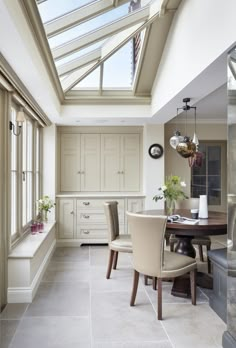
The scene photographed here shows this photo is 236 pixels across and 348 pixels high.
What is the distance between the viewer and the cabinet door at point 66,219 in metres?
5.70

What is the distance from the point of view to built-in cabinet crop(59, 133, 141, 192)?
6008 mm

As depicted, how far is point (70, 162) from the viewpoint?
6.00 metres

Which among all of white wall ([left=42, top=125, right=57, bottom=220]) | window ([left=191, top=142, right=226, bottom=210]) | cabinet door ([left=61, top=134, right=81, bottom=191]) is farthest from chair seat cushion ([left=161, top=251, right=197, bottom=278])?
window ([left=191, top=142, right=226, bottom=210])

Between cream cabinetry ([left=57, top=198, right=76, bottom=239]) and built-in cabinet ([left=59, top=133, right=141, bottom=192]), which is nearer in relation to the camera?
cream cabinetry ([left=57, top=198, right=76, bottom=239])

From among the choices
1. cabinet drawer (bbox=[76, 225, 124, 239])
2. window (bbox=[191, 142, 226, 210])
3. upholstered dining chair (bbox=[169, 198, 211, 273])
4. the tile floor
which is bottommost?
the tile floor

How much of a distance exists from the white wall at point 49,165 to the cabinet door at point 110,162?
972 mm

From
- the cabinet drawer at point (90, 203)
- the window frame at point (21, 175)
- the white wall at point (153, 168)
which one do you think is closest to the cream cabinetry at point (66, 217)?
the cabinet drawer at point (90, 203)

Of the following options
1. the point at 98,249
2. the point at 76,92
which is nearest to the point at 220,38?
the point at 76,92

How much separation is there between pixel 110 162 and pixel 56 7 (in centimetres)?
351

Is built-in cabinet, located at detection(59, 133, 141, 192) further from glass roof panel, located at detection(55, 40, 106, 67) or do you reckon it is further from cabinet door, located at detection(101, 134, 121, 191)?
glass roof panel, located at detection(55, 40, 106, 67)

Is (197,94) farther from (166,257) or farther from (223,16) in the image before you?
(166,257)

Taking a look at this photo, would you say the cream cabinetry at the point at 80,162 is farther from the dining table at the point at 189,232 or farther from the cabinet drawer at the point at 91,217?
the dining table at the point at 189,232

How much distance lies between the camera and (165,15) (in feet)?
11.4

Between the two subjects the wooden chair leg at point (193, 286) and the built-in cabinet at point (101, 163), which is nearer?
the wooden chair leg at point (193, 286)
